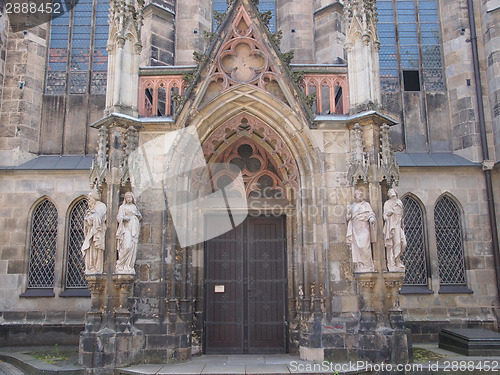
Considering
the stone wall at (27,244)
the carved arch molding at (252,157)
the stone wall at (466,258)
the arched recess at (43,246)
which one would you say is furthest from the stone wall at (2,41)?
the stone wall at (466,258)

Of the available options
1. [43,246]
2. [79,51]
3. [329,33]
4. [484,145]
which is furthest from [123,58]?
[484,145]

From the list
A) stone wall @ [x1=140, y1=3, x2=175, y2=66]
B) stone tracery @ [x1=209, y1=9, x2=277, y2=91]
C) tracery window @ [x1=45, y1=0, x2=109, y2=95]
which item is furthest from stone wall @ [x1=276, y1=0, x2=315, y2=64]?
tracery window @ [x1=45, y1=0, x2=109, y2=95]

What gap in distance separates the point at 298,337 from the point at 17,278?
23.7 feet

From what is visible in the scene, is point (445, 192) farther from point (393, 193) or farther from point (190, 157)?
point (190, 157)

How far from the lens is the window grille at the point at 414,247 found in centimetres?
1266

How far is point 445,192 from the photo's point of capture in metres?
13.0

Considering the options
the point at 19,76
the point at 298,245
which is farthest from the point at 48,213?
the point at 298,245

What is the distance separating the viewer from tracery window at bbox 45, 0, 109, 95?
46.2 feet

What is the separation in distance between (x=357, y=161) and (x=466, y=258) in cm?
509

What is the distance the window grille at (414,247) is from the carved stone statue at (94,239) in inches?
291

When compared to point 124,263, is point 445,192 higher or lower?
higher

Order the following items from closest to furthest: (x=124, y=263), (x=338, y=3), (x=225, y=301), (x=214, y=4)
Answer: (x=124, y=263), (x=225, y=301), (x=338, y=3), (x=214, y=4)

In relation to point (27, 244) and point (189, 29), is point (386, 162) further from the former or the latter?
point (27, 244)

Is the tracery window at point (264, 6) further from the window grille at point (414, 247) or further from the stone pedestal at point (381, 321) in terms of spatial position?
the stone pedestal at point (381, 321)
